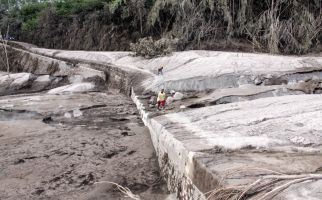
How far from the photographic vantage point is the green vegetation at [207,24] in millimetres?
11000

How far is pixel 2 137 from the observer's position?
622 centimetres

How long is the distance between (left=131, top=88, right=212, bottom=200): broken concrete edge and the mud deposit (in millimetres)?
194

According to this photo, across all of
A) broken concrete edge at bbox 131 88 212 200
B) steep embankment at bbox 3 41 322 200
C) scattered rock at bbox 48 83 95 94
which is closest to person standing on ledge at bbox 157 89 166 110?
steep embankment at bbox 3 41 322 200

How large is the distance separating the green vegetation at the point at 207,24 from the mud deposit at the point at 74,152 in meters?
4.77

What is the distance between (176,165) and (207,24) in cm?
881

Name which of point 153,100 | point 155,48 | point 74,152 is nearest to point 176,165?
point 74,152

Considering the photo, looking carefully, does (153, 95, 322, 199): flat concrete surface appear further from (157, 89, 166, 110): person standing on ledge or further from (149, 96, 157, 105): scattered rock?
(149, 96, 157, 105): scattered rock

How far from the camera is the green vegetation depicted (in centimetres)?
1100

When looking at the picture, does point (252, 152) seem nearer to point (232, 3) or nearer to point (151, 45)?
point (151, 45)

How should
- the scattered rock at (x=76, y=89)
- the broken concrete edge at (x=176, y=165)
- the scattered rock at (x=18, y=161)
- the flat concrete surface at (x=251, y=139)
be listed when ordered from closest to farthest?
the flat concrete surface at (x=251, y=139) < the broken concrete edge at (x=176, y=165) < the scattered rock at (x=18, y=161) < the scattered rock at (x=76, y=89)

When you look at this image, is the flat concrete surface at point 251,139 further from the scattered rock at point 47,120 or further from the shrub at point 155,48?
the shrub at point 155,48

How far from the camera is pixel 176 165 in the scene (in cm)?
392

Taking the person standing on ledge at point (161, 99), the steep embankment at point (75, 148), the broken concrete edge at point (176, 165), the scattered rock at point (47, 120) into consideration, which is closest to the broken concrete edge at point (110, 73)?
the steep embankment at point (75, 148)

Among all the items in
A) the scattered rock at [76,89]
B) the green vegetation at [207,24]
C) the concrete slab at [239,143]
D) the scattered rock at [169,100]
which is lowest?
the scattered rock at [76,89]
